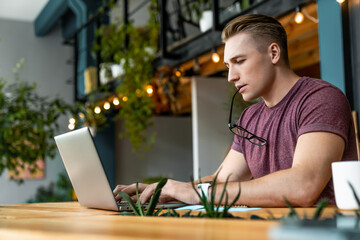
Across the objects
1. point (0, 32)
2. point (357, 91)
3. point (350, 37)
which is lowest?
point (357, 91)

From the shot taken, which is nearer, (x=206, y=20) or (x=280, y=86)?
(x=280, y=86)

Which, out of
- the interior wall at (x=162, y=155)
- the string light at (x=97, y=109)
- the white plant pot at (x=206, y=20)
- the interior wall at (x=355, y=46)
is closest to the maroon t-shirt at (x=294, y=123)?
the interior wall at (x=355, y=46)

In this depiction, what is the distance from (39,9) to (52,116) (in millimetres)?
4256

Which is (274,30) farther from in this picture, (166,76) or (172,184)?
(166,76)

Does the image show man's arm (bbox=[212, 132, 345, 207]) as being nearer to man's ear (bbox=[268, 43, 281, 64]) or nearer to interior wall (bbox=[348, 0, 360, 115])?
man's ear (bbox=[268, 43, 281, 64])

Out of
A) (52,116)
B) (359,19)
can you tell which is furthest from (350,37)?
(52,116)

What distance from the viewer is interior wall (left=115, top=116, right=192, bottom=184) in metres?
7.50

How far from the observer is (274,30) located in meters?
1.77

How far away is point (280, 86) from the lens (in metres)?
1.70

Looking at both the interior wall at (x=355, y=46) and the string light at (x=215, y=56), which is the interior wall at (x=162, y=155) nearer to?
the string light at (x=215, y=56)

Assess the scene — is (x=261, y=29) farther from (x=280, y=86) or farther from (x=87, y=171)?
(x=87, y=171)

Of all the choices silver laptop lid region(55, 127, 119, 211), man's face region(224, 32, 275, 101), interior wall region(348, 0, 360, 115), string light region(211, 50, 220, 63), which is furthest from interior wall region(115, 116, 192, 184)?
silver laptop lid region(55, 127, 119, 211)

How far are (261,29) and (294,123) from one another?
1.35ft

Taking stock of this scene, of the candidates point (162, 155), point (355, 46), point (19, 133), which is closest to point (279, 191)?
point (355, 46)
